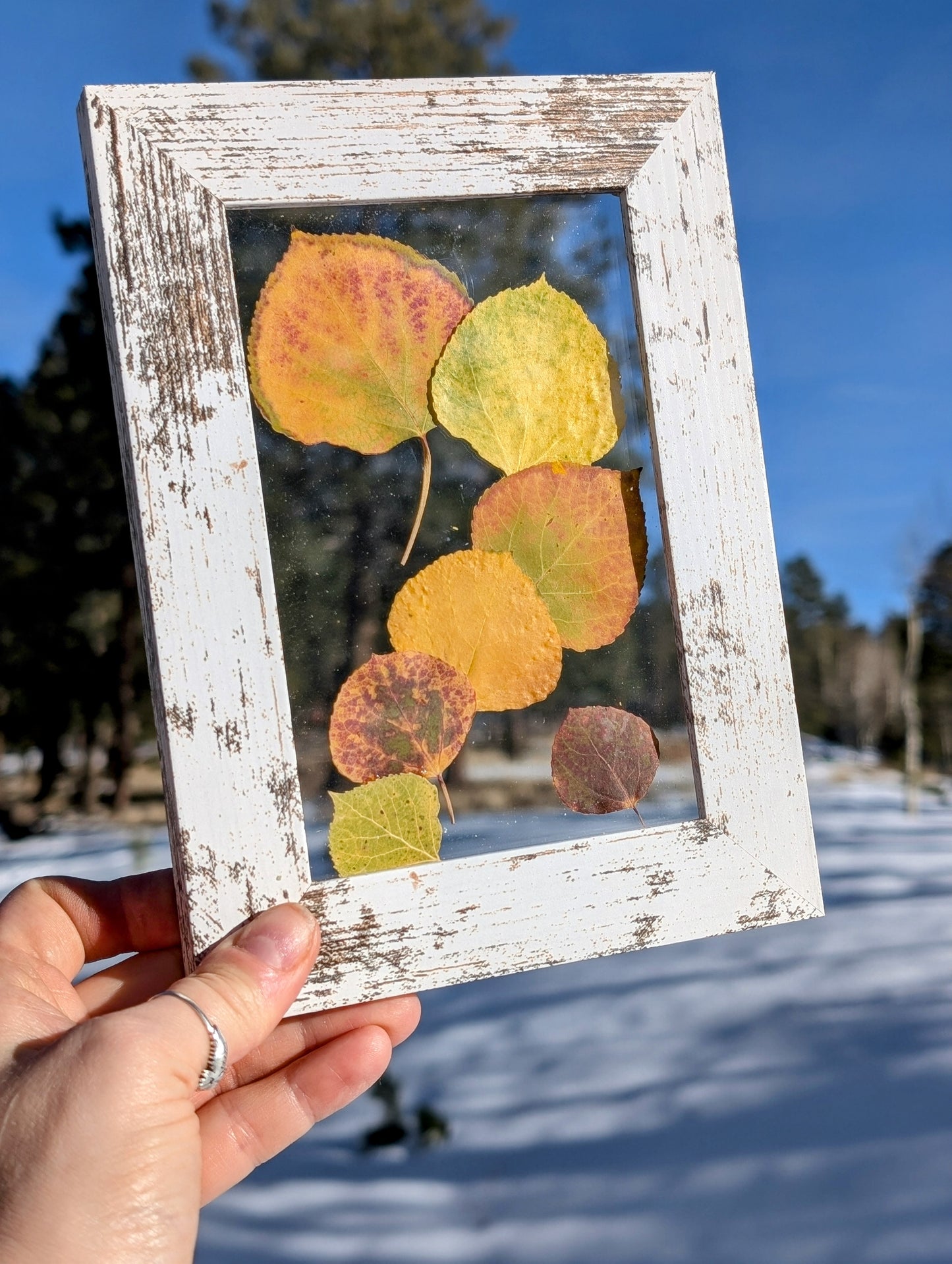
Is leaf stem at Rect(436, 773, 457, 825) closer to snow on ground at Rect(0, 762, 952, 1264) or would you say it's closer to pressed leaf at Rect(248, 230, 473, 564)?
pressed leaf at Rect(248, 230, 473, 564)

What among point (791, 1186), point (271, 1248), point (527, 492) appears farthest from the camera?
point (271, 1248)

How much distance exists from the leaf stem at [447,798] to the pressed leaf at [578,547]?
0.17m

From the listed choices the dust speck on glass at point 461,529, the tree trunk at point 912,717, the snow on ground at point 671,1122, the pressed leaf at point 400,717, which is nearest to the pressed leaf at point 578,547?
the dust speck on glass at point 461,529

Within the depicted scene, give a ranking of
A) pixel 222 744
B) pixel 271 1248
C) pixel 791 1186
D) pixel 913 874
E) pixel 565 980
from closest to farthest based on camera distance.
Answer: pixel 222 744 < pixel 791 1186 < pixel 271 1248 < pixel 565 980 < pixel 913 874

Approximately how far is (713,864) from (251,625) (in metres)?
0.46

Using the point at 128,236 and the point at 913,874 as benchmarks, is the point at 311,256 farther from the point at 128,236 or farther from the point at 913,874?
the point at 913,874

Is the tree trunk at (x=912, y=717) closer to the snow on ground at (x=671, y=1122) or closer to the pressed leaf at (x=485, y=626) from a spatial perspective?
the snow on ground at (x=671, y=1122)

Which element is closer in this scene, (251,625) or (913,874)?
(251,625)

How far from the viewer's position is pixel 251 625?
2.60 ft

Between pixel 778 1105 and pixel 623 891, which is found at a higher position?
pixel 623 891

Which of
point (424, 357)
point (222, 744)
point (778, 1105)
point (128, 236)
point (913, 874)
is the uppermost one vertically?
point (128, 236)

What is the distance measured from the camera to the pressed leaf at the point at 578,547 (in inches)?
34.9

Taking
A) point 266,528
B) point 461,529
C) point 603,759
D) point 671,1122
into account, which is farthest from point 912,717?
point 266,528

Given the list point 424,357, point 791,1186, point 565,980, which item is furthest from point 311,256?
point 565,980
